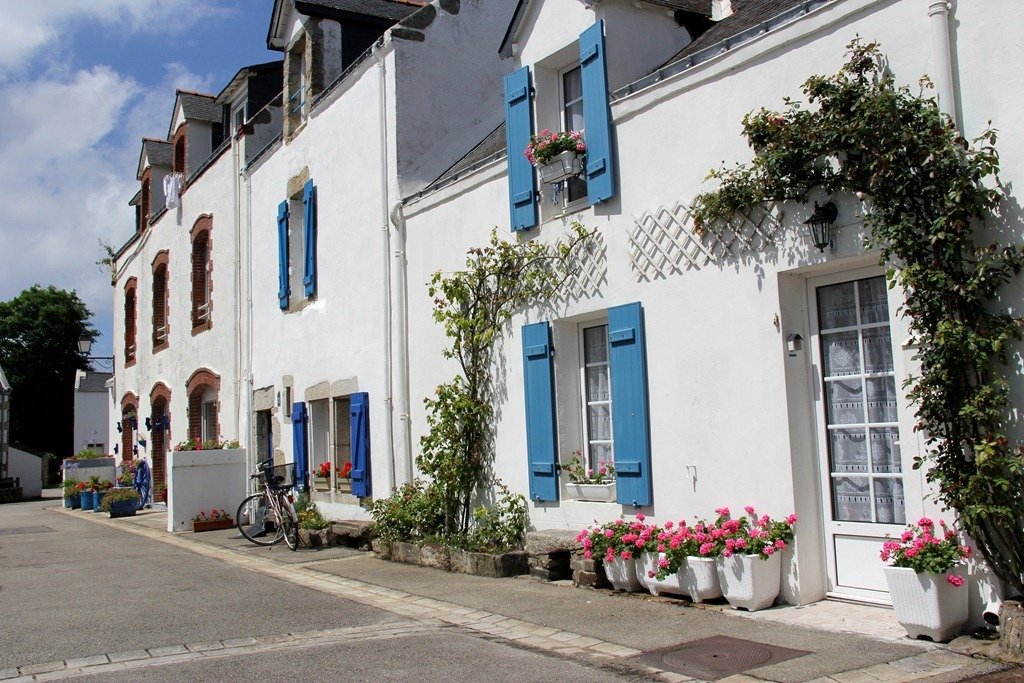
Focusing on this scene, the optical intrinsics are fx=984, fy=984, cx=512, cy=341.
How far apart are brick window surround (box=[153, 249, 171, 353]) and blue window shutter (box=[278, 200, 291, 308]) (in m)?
7.01

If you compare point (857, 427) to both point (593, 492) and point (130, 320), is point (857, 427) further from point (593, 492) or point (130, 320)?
point (130, 320)

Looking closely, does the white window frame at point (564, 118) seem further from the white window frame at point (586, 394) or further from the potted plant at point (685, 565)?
the potted plant at point (685, 565)

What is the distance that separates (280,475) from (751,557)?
8.62 metres

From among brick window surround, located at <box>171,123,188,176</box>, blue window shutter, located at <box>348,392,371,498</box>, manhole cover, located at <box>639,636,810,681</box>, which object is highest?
brick window surround, located at <box>171,123,188,176</box>

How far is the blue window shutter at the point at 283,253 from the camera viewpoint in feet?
47.3

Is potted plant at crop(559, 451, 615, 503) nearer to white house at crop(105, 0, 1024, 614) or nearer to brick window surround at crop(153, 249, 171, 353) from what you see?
white house at crop(105, 0, 1024, 614)

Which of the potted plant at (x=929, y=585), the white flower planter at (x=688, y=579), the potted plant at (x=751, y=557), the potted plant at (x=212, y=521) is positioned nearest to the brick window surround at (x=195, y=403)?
the potted plant at (x=212, y=521)

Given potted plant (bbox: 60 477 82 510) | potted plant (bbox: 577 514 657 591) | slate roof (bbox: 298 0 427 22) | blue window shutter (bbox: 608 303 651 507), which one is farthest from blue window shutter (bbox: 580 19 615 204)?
potted plant (bbox: 60 477 82 510)

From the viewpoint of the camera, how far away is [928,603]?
18.0ft

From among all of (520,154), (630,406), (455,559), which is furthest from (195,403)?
(630,406)

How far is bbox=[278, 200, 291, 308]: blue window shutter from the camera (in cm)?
1442

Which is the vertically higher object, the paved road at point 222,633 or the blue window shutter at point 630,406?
the blue window shutter at point 630,406

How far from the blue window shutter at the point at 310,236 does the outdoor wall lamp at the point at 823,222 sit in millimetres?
8629

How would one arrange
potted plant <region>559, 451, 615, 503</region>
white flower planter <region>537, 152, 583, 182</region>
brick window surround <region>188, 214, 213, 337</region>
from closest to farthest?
potted plant <region>559, 451, 615, 503</region> < white flower planter <region>537, 152, 583, 182</region> < brick window surround <region>188, 214, 213, 337</region>
